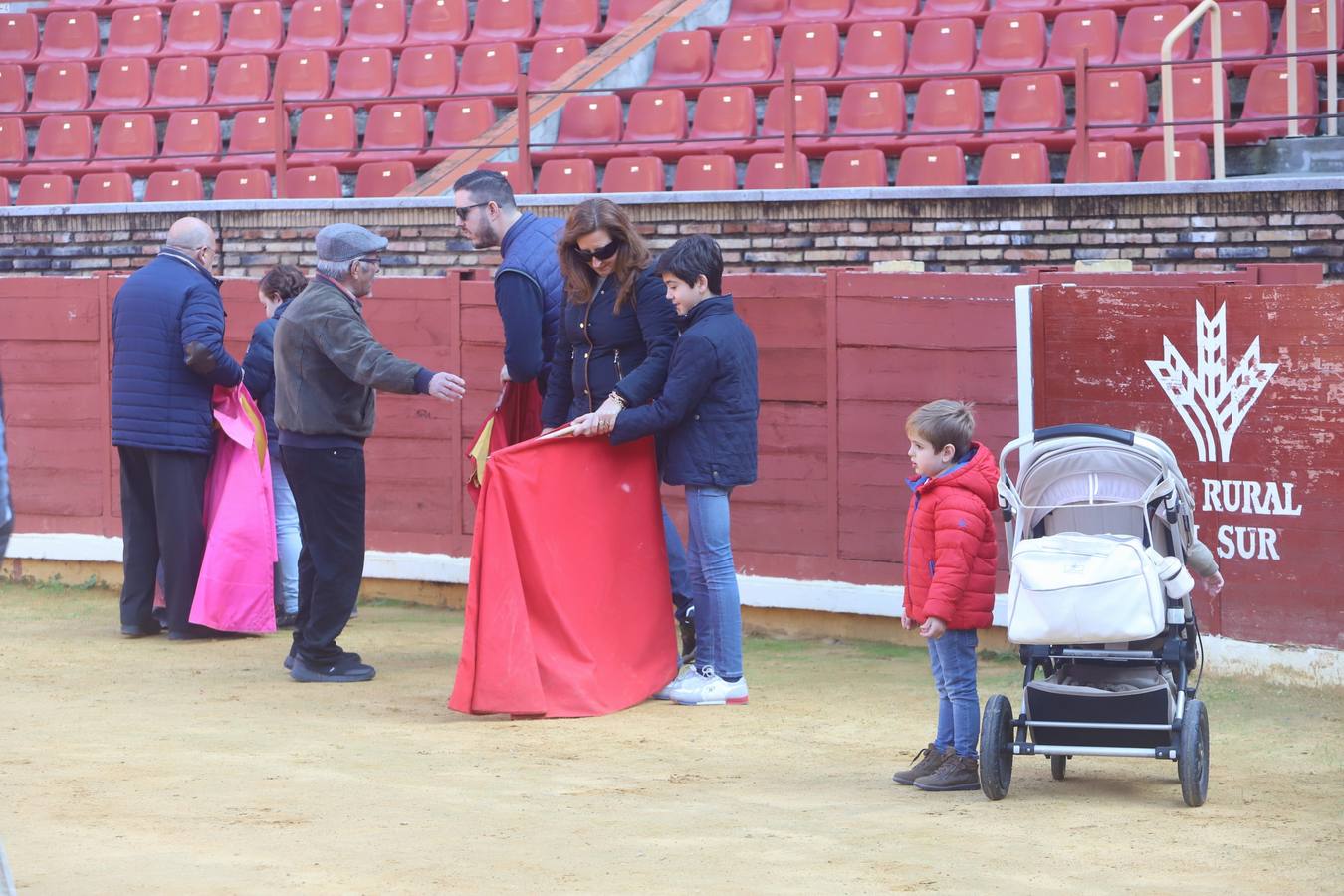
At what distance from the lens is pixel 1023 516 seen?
5246 mm

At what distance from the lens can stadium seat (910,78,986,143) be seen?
1061 cm

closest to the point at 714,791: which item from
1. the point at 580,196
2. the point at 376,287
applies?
the point at 376,287

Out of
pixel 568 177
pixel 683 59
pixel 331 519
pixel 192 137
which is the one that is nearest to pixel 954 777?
pixel 331 519

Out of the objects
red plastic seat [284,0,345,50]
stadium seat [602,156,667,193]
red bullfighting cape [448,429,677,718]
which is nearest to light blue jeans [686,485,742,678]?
red bullfighting cape [448,429,677,718]

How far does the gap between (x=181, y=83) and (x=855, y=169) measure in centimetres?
587

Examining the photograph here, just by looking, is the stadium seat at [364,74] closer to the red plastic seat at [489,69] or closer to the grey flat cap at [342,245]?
the red plastic seat at [489,69]

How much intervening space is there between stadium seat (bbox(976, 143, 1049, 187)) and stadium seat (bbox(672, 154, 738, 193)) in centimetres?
147

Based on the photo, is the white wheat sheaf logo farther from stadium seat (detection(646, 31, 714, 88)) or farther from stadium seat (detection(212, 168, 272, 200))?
stadium seat (detection(212, 168, 272, 200))

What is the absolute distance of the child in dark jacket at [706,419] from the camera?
6.11 metres

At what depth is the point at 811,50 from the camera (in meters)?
11.7

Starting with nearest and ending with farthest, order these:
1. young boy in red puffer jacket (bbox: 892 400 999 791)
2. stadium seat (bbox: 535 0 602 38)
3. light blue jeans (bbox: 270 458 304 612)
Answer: young boy in red puffer jacket (bbox: 892 400 999 791)
light blue jeans (bbox: 270 458 304 612)
stadium seat (bbox: 535 0 602 38)

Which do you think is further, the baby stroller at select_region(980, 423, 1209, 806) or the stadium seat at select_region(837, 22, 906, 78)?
the stadium seat at select_region(837, 22, 906, 78)

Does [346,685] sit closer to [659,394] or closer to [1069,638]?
[659,394]

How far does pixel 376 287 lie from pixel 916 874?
18.1ft
